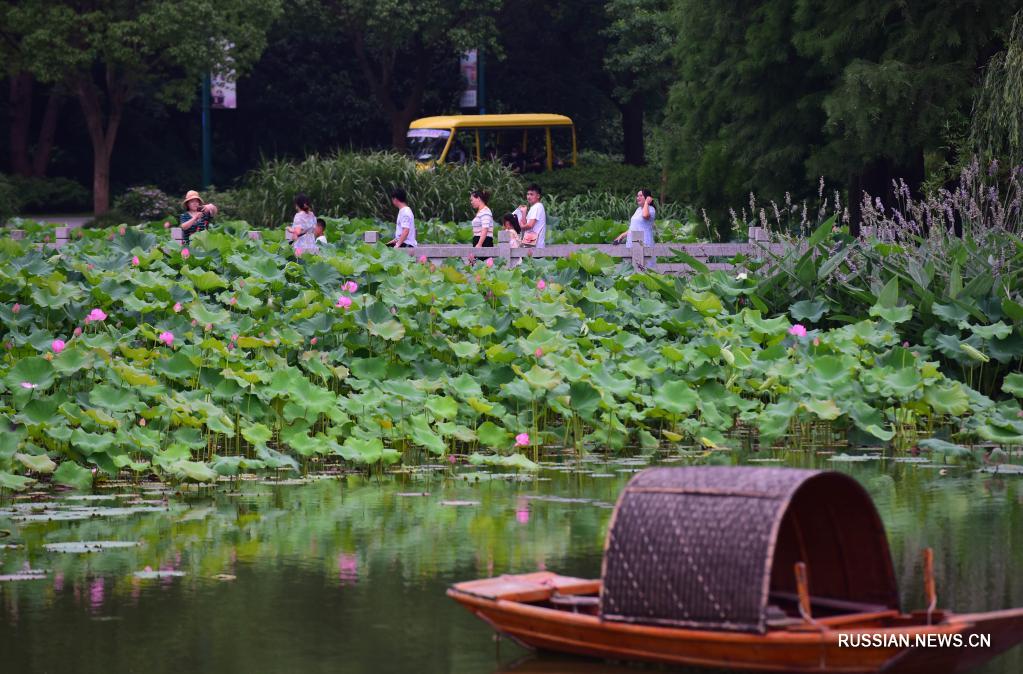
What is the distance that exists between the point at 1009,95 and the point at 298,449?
12.6 meters

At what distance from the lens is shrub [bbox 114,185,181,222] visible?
37438 mm

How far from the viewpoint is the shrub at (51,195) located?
139 ft

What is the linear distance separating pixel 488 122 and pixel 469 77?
295 inches

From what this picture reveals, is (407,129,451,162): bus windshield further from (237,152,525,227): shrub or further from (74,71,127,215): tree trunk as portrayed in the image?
(237,152,525,227): shrub

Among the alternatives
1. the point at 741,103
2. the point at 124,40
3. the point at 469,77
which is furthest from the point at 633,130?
the point at 741,103

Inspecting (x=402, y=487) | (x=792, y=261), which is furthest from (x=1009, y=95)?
(x=402, y=487)

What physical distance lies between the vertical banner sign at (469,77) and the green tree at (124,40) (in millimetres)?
6904

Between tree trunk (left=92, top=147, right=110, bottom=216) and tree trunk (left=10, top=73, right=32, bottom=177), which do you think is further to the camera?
tree trunk (left=10, top=73, right=32, bottom=177)

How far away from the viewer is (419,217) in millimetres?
25953

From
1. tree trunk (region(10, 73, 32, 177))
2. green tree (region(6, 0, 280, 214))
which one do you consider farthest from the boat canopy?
tree trunk (region(10, 73, 32, 177))

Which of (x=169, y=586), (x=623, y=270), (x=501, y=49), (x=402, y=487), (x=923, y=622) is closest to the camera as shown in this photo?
(x=923, y=622)

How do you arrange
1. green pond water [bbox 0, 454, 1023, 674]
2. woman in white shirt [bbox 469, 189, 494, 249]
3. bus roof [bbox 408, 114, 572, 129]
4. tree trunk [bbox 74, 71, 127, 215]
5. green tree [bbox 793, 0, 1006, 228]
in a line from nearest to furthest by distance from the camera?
green pond water [bbox 0, 454, 1023, 674], woman in white shirt [bbox 469, 189, 494, 249], green tree [bbox 793, 0, 1006, 228], bus roof [bbox 408, 114, 572, 129], tree trunk [bbox 74, 71, 127, 215]

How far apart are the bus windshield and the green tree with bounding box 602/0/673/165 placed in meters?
6.50

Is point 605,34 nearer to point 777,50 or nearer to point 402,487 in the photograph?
point 777,50
